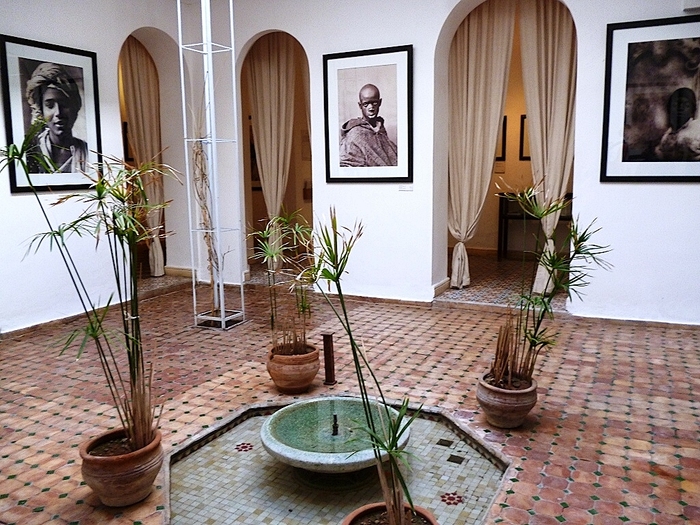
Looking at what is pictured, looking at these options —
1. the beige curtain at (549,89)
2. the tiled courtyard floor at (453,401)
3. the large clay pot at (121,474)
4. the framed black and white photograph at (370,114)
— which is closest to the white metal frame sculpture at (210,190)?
→ the tiled courtyard floor at (453,401)

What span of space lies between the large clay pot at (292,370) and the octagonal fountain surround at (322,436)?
46 cm

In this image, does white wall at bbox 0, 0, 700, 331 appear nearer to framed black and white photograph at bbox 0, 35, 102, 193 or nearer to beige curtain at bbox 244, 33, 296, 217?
framed black and white photograph at bbox 0, 35, 102, 193

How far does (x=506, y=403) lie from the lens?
338 centimetres

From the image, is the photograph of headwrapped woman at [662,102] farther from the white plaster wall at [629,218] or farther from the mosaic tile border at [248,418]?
the mosaic tile border at [248,418]

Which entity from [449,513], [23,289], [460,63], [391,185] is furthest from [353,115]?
[449,513]

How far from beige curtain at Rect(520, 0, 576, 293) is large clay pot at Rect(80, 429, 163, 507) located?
15.0ft

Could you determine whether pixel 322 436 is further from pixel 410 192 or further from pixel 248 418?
pixel 410 192

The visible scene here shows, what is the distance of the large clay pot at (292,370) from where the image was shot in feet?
13.2

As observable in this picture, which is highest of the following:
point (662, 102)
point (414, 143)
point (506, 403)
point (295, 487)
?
point (662, 102)

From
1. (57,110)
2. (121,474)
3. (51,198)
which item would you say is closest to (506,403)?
(121,474)

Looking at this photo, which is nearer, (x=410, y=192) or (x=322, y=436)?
(x=322, y=436)

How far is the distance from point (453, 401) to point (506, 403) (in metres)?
0.59

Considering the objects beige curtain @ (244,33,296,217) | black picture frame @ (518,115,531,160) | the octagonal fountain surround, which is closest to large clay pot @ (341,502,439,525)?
the octagonal fountain surround

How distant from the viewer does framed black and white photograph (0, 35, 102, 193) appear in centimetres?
537
